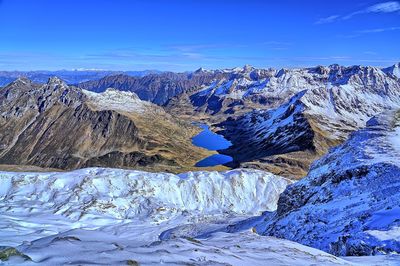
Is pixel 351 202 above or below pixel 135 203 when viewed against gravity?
above

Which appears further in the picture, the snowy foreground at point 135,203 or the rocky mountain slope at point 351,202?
the snowy foreground at point 135,203

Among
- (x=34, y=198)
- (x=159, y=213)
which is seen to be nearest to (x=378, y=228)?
(x=159, y=213)

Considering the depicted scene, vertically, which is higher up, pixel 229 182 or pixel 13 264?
pixel 13 264

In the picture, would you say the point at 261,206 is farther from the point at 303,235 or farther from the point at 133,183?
the point at 303,235

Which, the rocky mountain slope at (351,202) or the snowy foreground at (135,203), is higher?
the rocky mountain slope at (351,202)

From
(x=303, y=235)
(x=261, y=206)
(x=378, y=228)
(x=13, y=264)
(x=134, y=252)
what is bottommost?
(x=261, y=206)

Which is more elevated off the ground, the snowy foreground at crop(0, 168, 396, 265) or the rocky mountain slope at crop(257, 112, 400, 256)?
the rocky mountain slope at crop(257, 112, 400, 256)

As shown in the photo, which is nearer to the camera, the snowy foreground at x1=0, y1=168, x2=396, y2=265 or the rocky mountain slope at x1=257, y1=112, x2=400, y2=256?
the rocky mountain slope at x1=257, y1=112, x2=400, y2=256

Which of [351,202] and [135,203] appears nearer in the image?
[351,202]
